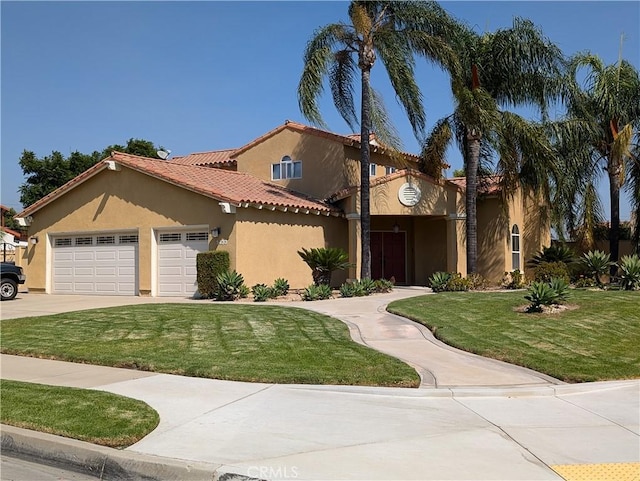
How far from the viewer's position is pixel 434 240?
2559 centimetres

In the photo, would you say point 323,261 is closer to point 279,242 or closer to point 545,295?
point 279,242

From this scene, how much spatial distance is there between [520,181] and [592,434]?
17334mm

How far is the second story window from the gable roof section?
137 cm

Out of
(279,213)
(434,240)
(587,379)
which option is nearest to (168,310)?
(279,213)

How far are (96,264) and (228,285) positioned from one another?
710cm

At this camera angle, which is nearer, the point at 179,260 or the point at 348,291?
Answer: the point at 348,291

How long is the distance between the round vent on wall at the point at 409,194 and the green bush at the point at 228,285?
24.6 ft

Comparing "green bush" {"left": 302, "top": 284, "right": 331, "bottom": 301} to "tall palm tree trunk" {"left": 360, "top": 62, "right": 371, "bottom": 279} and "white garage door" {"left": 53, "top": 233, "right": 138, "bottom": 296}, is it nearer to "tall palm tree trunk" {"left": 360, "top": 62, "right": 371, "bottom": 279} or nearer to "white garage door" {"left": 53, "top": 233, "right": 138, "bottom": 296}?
"tall palm tree trunk" {"left": 360, "top": 62, "right": 371, "bottom": 279}

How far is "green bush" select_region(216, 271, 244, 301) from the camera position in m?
18.5

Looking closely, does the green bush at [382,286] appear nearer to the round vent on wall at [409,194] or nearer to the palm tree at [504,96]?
the palm tree at [504,96]

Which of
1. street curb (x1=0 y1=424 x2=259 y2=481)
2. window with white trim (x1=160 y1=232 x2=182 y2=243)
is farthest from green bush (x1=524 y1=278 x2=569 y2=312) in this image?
window with white trim (x1=160 y1=232 x2=182 y2=243)

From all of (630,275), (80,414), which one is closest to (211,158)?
(630,275)

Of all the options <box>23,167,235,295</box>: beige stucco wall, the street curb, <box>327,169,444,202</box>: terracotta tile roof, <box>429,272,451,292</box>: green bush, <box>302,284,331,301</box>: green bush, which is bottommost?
the street curb

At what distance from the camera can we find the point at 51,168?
49688 mm
